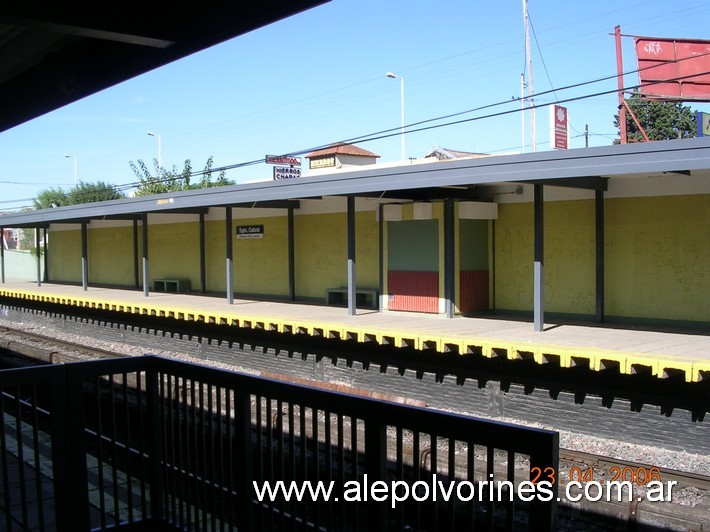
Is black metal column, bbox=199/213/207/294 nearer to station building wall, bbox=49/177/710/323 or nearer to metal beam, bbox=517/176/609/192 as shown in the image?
station building wall, bbox=49/177/710/323

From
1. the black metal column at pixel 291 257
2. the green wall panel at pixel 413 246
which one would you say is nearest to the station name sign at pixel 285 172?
the black metal column at pixel 291 257

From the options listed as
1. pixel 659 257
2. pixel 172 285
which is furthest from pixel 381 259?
pixel 172 285

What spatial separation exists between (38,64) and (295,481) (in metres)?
2.96

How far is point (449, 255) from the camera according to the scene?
43.7 ft

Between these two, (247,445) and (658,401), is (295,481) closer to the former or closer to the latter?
(247,445)

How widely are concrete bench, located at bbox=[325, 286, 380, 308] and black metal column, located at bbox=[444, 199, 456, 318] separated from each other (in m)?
2.92

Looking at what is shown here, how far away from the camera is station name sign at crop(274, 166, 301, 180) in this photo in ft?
120

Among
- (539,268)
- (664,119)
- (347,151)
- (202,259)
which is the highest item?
(664,119)

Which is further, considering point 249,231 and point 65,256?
point 65,256

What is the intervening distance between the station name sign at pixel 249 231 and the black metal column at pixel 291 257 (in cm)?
158

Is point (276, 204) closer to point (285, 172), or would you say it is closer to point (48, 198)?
point (285, 172)

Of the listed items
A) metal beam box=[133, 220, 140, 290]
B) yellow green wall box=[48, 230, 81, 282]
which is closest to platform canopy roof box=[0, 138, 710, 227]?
metal beam box=[133, 220, 140, 290]

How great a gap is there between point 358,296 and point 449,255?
4072 mm

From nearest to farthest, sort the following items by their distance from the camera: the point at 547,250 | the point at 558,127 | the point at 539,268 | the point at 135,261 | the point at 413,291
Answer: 1. the point at 539,268
2. the point at 547,250
3. the point at 413,291
4. the point at 135,261
5. the point at 558,127
